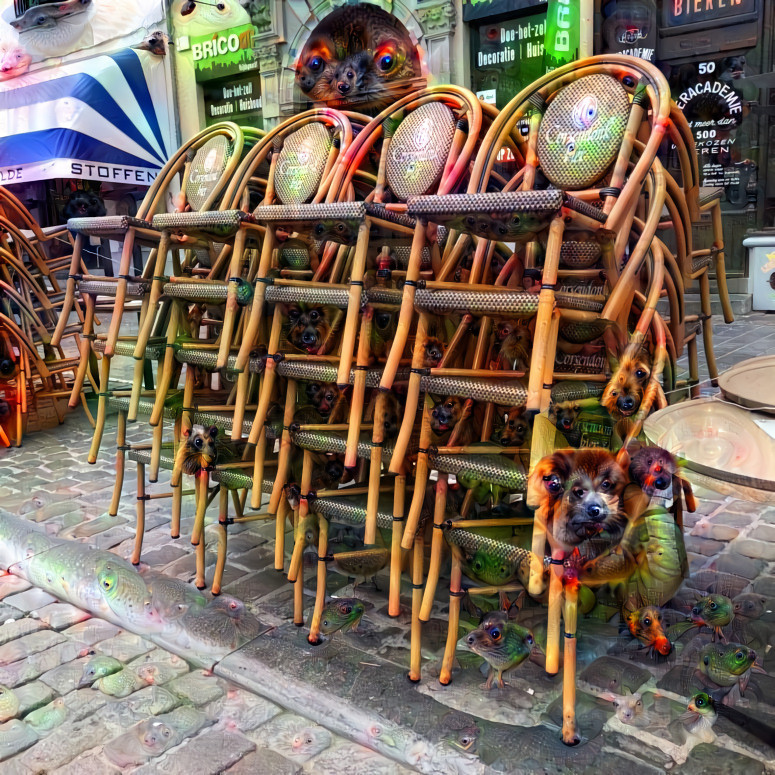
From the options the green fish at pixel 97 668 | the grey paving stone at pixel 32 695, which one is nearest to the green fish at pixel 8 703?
the grey paving stone at pixel 32 695

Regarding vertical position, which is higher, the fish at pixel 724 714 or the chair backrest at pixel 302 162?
the chair backrest at pixel 302 162

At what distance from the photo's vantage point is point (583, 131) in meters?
2.12

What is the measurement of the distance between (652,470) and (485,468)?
44 cm

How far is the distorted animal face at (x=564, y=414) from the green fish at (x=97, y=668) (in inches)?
63.8

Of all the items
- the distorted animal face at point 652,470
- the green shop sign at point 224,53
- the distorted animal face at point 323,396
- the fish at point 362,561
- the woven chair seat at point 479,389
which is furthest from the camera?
the green shop sign at point 224,53

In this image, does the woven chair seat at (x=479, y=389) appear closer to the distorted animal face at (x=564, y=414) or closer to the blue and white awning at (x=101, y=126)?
the distorted animal face at (x=564, y=414)

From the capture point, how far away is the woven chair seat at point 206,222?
2.26 metres

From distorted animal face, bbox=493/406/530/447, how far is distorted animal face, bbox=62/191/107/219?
7.74m

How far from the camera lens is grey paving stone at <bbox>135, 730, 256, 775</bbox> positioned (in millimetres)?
1879

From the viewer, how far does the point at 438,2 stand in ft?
16.8

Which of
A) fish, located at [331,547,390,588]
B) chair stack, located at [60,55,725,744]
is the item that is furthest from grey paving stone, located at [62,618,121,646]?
Result: fish, located at [331,547,390,588]

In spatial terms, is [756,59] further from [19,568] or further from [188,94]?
[188,94]

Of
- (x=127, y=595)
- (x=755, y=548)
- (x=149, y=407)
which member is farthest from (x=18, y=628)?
(x=755, y=548)

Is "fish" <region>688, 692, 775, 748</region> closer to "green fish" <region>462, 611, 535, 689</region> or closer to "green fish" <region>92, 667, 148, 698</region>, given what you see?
"green fish" <region>462, 611, 535, 689</region>
